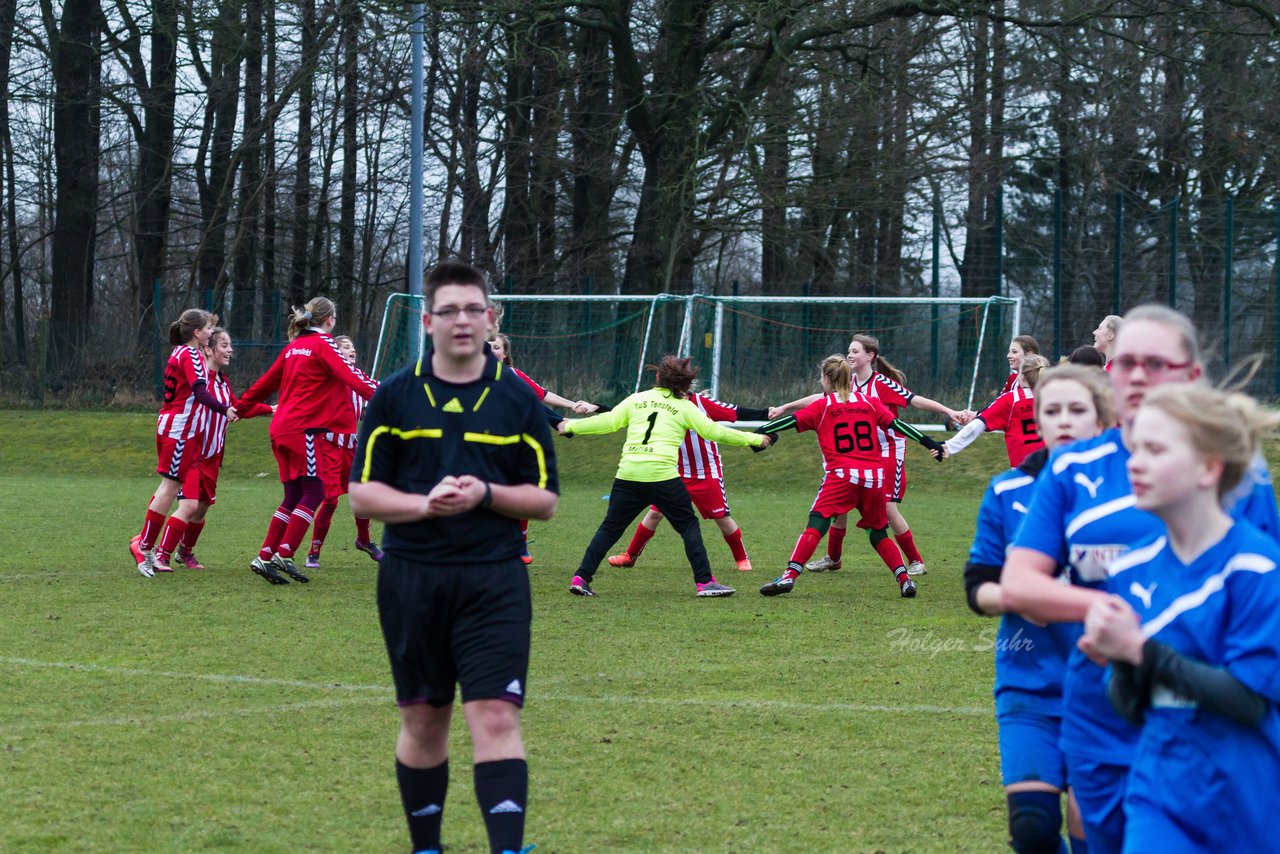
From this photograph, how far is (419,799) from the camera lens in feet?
14.4

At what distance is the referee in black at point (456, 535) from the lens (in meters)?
4.14

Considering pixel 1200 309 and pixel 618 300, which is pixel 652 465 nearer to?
pixel 618 300

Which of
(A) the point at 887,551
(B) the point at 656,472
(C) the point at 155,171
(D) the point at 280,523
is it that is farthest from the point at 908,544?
(C) the point at 155,171

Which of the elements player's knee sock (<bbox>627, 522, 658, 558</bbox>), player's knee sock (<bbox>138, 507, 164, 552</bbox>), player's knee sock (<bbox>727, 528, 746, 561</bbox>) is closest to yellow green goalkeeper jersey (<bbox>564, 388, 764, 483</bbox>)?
player's knee sock (<bbox>727, 528, 746, 561</bbox>)

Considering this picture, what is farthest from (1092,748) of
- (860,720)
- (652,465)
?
(652,465)

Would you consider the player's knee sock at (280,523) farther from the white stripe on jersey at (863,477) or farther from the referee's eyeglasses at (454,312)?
the referee's eyeglasses at (454,312)

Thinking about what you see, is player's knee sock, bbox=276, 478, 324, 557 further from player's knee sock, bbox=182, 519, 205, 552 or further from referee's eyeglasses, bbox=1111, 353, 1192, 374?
referee's eyeglasses, bbox=1111, 353, 1192, 374

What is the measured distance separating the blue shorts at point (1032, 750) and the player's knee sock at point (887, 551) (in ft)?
21.9

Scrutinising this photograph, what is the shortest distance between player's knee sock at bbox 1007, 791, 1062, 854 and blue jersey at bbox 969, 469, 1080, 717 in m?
0.22

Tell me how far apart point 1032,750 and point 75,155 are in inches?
1191

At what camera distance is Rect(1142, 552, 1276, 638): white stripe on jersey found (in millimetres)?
2852

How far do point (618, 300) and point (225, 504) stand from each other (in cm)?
816

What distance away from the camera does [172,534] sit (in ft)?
37.2

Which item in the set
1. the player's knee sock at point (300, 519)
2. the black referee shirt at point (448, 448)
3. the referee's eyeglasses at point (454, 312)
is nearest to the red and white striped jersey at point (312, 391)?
the player's knee sock at point (300, 519)
